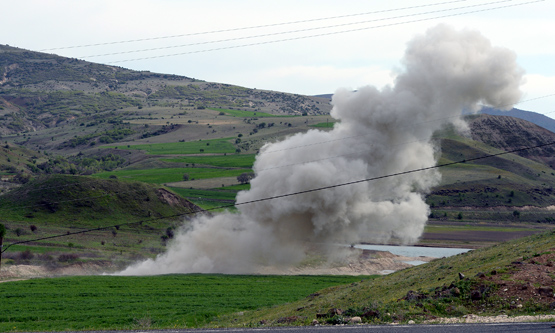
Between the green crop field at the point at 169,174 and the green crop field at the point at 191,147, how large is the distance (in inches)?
1067

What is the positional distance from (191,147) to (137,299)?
144612 millimetres

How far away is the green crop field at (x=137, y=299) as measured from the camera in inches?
1296

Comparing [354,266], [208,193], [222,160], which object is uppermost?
[222,160]

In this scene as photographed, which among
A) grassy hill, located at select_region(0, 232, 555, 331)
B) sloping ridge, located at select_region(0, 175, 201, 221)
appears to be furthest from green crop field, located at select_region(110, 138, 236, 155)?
grassy hill, located at select_region(0, 232, 555, 331)

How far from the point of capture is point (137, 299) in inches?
1663

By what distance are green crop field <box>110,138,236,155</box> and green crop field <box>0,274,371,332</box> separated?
395ft

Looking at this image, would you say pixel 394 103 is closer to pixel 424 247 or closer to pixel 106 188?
pixel 424 247

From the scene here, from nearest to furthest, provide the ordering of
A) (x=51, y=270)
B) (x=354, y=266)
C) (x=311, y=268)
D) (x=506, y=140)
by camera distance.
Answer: (x=51, y=270) < (x=311, y=268) < (x=354, y=266) < (x=506, y=140)

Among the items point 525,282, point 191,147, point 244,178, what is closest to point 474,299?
point 525,282

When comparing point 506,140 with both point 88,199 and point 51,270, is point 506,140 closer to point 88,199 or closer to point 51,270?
point 88,199

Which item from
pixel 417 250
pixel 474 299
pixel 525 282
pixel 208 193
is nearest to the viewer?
pixel 474 299

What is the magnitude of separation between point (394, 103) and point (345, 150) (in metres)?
6.92

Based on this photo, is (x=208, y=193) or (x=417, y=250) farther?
(x=208, y=193)

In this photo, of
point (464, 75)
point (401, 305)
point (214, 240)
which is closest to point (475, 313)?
point (401, 305)
